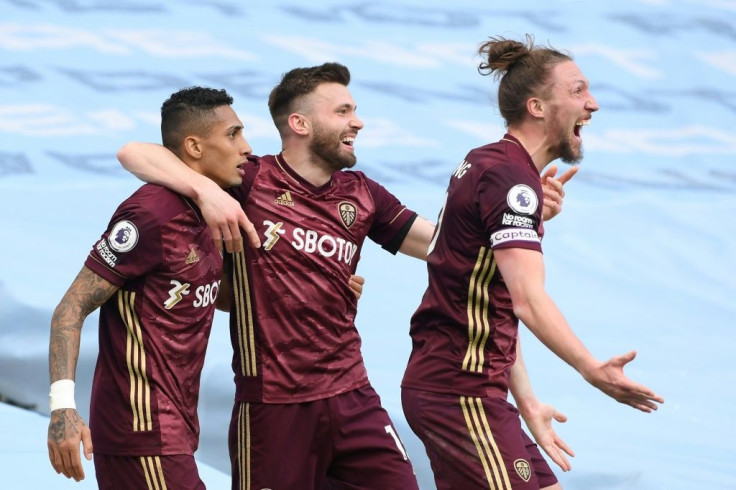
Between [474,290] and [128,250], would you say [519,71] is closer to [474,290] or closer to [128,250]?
[474,290]

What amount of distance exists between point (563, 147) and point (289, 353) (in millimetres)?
1254

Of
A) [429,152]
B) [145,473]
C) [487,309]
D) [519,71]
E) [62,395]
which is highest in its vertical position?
[429,152]

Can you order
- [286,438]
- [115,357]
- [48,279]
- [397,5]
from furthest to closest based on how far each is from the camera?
[397,5] → [48,279] → [286,438] → [115,357]

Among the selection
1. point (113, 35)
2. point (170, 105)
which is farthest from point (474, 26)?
point (170, 105)

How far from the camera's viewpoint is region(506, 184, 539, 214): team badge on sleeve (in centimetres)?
430

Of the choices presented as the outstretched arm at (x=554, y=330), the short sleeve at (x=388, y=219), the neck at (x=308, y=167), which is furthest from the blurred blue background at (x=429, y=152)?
the outstretched arm at (x=554, y=330)

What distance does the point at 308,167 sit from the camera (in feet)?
17.6

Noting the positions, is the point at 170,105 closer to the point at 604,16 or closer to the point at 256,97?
the point at 256,97

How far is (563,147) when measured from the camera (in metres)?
4.73

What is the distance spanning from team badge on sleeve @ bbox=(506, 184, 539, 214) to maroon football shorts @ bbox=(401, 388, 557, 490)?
653 mm

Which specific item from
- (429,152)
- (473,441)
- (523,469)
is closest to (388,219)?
(473,441)

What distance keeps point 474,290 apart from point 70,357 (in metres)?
1.34

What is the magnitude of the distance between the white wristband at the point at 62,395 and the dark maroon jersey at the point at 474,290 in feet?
3.77

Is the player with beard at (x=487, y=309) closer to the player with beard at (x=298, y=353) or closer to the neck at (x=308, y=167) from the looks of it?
the player with beard at (x=298, y=353)
